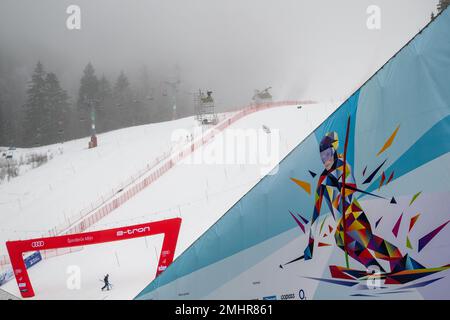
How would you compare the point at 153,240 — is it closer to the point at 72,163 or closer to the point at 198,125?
the point at 72,163

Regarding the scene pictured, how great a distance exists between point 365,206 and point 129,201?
21.0 meters

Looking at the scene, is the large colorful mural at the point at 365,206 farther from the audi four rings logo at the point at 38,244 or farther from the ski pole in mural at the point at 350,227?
the audi four rings logo at the point at 38,244

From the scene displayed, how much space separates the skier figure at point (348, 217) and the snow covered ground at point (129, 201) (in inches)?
Result: 418

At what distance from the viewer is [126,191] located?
24.5m

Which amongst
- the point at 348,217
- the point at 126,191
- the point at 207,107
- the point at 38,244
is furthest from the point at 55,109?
the point at 348,217

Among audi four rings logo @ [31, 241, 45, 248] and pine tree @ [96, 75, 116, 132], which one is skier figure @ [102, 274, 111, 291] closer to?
audi four rings logo @ [31, 241, 45, 248]

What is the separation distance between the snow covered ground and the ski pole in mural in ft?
34.7

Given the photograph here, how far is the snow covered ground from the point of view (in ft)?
51.0

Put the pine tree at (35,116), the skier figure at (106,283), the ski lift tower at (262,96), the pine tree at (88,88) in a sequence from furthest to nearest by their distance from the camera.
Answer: the pine tree at (88,88) → the pine tree at (35,116) → the ski lift tower at (262,96) → the skier figure at (106,283)

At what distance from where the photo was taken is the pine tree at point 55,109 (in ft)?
225

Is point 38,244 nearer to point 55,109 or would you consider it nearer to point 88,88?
point 55,109

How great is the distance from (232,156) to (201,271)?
20.3 m

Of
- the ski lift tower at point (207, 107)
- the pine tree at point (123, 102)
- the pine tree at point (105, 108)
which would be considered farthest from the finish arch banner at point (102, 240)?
the pine tree at point (123, 102)
